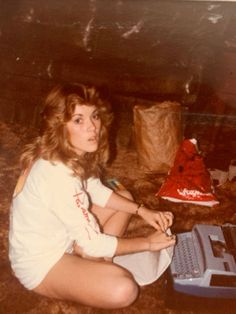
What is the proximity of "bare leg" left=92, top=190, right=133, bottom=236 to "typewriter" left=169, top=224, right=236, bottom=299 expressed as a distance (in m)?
0.37

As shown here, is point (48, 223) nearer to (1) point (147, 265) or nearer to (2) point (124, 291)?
(2) point (124, 291)

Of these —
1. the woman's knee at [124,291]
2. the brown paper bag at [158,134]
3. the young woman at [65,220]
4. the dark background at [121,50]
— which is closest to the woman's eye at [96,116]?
the young woman at [65,220]

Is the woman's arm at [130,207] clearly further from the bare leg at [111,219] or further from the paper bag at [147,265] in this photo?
the paper bag at [147,265]

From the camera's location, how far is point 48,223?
1831mm

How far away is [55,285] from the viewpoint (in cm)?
186

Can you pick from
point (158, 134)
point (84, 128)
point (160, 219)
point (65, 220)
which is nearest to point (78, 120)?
point (84, 128)

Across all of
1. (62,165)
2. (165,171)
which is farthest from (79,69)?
(62,165)

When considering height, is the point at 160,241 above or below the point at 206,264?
above

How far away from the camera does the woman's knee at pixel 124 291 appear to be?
5.92 ft

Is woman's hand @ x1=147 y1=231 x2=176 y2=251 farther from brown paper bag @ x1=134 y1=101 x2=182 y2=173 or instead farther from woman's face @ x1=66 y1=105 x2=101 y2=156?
brown paper bag @ x1=134 y1=101 x2=182 y2=173

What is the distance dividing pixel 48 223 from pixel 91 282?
35 cm

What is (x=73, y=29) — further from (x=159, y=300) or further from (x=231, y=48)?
(x=159, y=300)

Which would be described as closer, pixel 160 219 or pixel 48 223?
pixel 48 223

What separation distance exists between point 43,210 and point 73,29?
2.98 m
